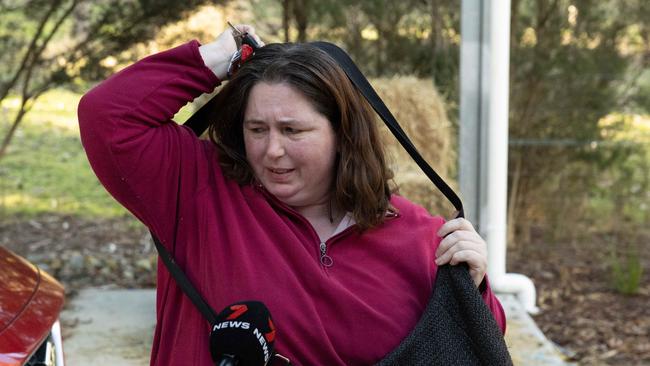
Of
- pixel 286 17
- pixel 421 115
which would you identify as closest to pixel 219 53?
pixel 421 115

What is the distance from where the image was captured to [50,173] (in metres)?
8.90

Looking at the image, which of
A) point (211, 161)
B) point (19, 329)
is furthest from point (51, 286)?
point (211, 161)

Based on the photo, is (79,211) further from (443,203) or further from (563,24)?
(563,24)

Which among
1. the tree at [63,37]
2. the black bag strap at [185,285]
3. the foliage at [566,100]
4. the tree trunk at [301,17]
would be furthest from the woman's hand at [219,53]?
the foliage at [566,100]

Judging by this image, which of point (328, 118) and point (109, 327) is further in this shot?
point (109, 327)

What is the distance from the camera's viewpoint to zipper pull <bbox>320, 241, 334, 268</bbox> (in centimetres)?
219

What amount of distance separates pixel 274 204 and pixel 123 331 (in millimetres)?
3381

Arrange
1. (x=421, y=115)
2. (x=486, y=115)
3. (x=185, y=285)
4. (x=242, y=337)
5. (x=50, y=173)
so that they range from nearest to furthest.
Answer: (x=242, y=337) → (x=185, y=285) → (x=486, y=115) → (x=421, y=115) → (x=50, y=173)

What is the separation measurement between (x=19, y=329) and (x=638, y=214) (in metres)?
6.27

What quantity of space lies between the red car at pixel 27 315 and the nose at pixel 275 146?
800mm

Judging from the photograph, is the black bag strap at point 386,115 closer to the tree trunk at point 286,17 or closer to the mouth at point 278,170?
the mouth at point 278,170

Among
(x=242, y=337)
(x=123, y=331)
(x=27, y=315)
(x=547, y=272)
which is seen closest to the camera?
(x=242, y=337)

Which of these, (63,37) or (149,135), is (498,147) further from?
(149,135)

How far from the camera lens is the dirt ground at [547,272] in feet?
20.2
